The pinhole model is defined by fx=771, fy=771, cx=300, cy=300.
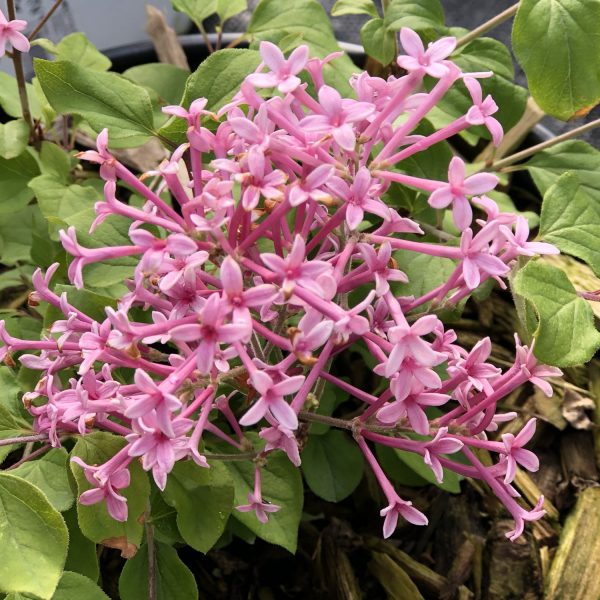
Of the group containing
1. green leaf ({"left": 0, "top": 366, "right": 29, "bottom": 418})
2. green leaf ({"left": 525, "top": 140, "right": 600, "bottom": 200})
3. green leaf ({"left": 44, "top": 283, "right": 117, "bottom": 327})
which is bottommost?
green leaf ({"left": 0, "top": 366, "right": 29, "bottom": 418})

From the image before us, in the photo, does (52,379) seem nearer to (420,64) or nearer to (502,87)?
(420,64)

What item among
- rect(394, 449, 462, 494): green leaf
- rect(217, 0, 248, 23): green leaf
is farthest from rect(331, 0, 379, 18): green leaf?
rect(394, 449, 462, 494): green leaf

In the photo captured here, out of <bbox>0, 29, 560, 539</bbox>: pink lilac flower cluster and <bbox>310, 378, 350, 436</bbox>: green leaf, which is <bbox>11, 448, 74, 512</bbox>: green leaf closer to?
<bbox>0, 29, 560, 539</bbox>: pink lilac flower cluster

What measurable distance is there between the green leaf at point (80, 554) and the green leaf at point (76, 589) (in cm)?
5

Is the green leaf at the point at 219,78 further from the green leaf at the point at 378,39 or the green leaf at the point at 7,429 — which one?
the green leaf at the point at 7,429

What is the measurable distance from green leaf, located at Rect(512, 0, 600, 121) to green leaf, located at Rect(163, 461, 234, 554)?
0.40m

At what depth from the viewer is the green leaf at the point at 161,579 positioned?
665 mm

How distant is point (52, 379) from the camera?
1.83 feet

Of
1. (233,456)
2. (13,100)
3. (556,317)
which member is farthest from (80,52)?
(556,317)

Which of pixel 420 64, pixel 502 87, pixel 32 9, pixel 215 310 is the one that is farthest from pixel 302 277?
pixel 32 9

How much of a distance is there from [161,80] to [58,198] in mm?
222

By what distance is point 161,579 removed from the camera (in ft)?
2.23

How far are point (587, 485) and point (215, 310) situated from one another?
0.65 metres

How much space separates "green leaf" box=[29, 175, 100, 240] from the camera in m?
0.79
